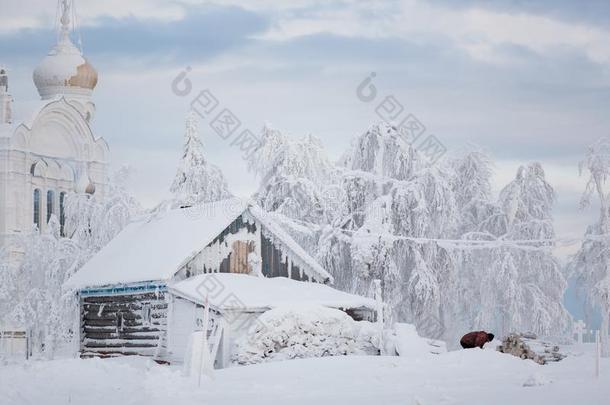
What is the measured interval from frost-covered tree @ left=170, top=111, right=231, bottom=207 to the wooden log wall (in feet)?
59.1

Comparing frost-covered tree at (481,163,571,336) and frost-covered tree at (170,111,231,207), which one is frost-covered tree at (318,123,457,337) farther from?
frost-covered tree at (170,111,231,207)

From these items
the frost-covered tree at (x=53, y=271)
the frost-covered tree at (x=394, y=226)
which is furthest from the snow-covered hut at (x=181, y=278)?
the frost-covered tree at (x=53, y=271)

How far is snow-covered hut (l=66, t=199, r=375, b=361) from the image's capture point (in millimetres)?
30922

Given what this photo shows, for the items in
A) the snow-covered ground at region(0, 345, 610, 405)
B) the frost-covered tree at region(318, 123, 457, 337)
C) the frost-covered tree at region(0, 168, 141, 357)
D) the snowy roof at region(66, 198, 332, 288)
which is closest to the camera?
the snow-covered ground at region(0, 345, 610, 405)

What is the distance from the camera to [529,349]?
28.5 meters

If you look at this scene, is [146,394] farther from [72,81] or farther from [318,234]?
[72,81]

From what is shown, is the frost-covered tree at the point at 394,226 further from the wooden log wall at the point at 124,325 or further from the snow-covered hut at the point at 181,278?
the wooden log wall at the point at 124,325

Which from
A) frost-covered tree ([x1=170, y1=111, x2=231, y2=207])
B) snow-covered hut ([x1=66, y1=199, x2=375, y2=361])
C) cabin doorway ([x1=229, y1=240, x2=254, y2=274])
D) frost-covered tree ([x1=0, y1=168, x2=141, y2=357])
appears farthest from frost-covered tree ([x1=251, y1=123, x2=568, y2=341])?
frost-covered tree ([x1=170, y1=111, x2=231, y2=207])

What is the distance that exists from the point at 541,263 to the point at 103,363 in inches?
815

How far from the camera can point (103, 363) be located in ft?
84.6

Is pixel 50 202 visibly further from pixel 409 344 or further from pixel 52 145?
pixel 409 344

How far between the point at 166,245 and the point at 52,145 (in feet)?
113

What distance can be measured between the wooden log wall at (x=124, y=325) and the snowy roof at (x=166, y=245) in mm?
686

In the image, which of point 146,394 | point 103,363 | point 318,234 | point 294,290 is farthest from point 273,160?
point 146,394
